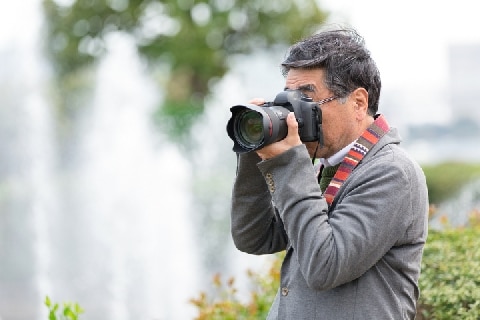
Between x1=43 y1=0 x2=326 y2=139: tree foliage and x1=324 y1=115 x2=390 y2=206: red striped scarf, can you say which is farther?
x1=43 y1=0 x2=326 y2=139: tree foliage

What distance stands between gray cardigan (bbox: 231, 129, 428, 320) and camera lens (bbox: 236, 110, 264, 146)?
0.07 m

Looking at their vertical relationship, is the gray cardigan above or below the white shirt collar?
below

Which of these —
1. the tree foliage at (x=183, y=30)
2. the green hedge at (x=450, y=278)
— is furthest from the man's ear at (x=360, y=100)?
the tree foliage at (x=183, y=30)

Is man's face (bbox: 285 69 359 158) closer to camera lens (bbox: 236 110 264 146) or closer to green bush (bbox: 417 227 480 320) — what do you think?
camera lens (bbox: 236 110 264 146)

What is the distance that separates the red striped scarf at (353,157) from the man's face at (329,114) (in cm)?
3

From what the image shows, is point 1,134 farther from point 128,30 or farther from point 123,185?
point 128,30

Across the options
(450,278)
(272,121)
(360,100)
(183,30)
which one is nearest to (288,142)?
(272,121)

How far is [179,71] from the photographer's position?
23141mm

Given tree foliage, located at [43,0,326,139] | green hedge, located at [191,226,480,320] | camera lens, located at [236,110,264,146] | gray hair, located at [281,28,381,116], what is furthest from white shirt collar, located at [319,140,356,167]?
tree foliage, located at [43,0,326,139]

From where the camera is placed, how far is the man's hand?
2.12m

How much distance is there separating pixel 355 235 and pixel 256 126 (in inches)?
14.1

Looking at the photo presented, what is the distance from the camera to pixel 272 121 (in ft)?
6.88

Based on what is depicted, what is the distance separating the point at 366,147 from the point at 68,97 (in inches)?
790

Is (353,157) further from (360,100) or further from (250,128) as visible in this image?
(250,128)
